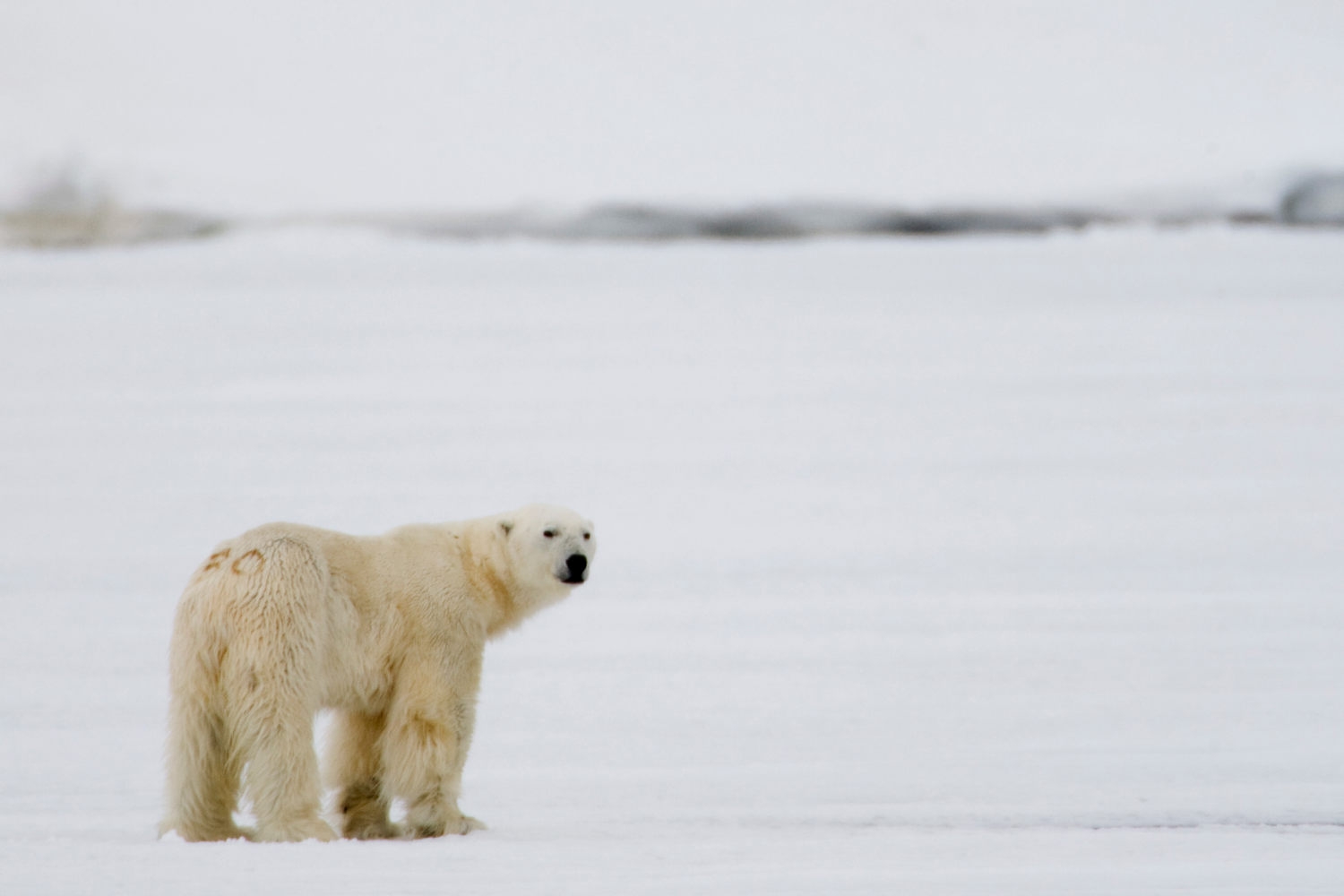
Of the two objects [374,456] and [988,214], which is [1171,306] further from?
[374,456]

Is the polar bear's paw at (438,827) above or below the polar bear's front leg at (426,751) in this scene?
below

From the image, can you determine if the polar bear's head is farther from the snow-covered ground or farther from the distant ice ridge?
the distant ice ridge

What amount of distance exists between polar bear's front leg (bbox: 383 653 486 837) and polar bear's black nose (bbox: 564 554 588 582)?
368 millimetres

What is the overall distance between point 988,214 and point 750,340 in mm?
1511

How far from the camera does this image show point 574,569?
3.23m

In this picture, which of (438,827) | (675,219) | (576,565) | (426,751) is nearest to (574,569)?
(576,565)

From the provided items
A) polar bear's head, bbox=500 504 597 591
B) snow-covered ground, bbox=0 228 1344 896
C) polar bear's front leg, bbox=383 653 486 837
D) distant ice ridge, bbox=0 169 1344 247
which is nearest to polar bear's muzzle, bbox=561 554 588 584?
polar bear's head, bbox=500 504 597 591

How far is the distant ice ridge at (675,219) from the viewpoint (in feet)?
22.1

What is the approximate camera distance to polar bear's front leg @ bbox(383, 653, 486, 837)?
3.07 m

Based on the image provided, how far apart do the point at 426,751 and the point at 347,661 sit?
279mm

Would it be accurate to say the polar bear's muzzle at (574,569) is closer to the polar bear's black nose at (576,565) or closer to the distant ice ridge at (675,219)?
the polar bear's black nose at (576,565)

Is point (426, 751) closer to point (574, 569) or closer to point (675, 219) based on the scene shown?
point (574, 569)

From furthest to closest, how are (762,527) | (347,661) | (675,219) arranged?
(675,219) → (762,527) → (347,661)

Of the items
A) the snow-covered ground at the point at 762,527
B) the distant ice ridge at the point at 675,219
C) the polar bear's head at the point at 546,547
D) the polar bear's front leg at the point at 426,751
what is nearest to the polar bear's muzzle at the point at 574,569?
the polar bear's head at the point at 546,547
